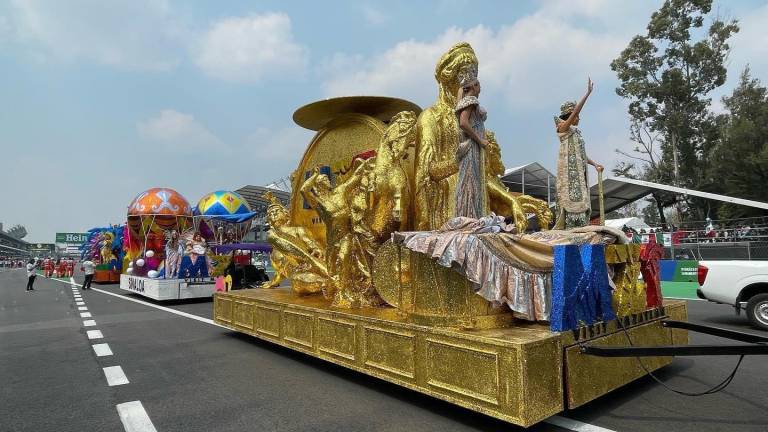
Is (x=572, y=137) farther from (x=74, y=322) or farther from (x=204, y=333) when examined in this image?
(x=74, y=322)

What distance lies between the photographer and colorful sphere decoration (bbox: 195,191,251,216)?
1878 cm

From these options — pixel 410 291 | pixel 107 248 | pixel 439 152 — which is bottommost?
pixel 410 291

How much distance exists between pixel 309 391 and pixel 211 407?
82cm

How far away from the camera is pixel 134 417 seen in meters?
3.39

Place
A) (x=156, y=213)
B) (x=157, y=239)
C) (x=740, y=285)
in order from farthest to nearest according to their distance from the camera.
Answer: (x=157, y=239), (x=156, y=213), (x=740, y=285)

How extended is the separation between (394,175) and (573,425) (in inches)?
103

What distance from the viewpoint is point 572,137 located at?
5406 mm

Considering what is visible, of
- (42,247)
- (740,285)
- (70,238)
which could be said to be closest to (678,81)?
(740,285)

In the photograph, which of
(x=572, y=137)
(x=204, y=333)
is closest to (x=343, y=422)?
(x=572, y=137)

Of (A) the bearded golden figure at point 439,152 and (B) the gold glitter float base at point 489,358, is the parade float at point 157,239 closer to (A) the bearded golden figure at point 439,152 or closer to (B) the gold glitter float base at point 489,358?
(B) the gold glitter float base at point 489,358

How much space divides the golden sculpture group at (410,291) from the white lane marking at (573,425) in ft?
0.56

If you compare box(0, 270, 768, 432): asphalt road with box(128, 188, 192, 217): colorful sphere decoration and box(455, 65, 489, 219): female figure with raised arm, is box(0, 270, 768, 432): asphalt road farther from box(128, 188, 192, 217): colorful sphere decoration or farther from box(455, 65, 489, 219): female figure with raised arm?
box(128, 188, 192, 217): colorful sphere decoration

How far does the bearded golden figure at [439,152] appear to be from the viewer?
4.28m

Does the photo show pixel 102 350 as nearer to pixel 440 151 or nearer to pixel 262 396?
pixel 262 396
